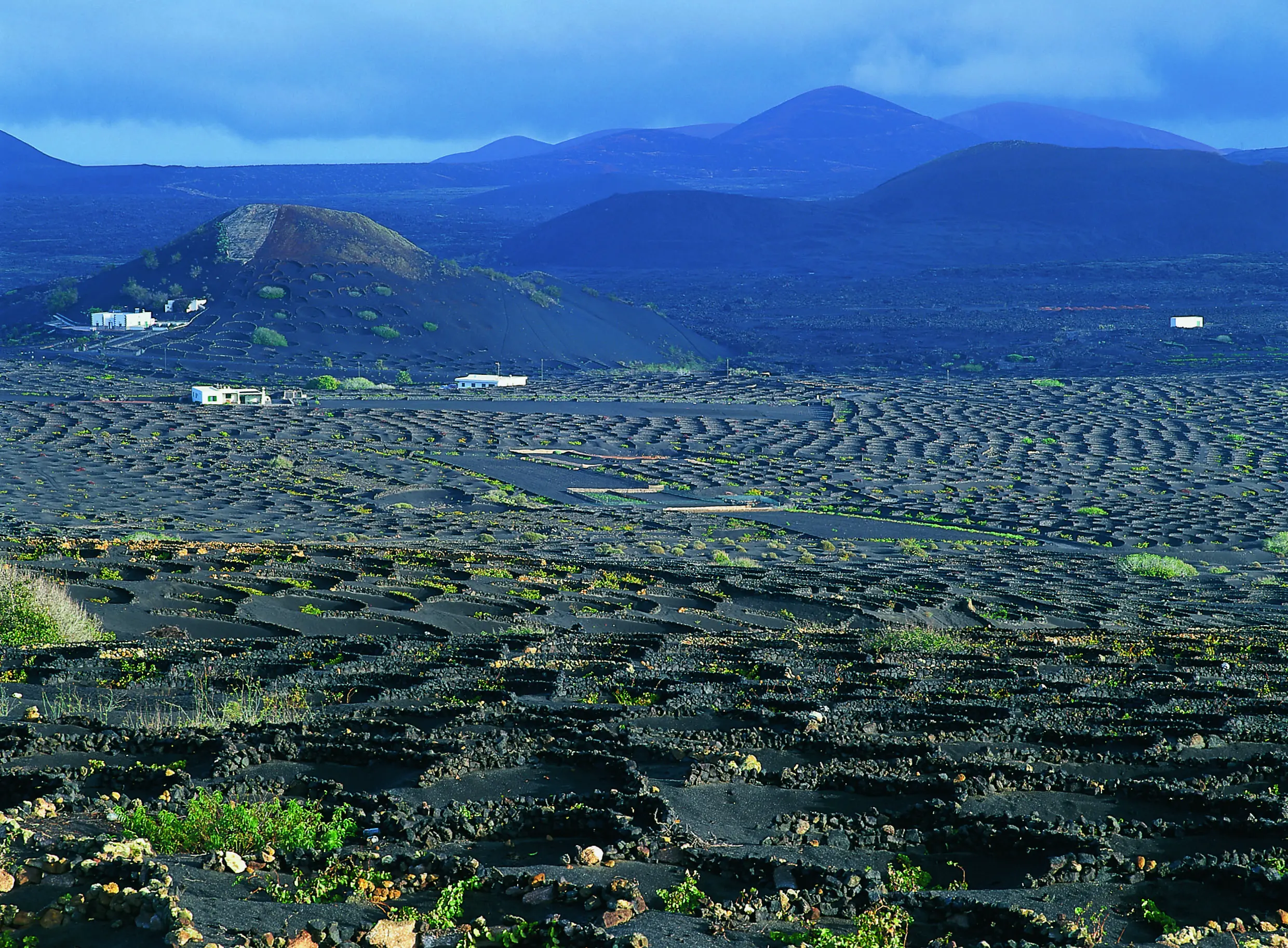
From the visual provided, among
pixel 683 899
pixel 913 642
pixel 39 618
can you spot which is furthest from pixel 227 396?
pixel 683 899

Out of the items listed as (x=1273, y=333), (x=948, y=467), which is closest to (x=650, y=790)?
(x=948, y=467)

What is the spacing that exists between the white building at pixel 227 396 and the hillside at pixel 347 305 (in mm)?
17310

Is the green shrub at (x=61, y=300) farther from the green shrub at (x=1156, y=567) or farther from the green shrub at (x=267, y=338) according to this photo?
the green shrub at (x=1156, y=567)

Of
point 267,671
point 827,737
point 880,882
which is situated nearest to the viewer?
point 880,882

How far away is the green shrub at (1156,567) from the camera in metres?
27.7

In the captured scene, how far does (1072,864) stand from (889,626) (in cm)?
1114

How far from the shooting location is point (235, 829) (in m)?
6.03

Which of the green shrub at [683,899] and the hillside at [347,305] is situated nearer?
the green shrub at [683,899]

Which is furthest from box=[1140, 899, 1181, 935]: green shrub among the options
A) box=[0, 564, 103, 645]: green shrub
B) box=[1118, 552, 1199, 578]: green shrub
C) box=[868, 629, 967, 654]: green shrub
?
box=[1118, 552, 1199, 578]: green shrub

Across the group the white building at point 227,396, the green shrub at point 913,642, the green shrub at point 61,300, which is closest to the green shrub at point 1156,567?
the green shrub at point 913,642

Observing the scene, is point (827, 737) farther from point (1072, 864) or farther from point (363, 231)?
point (363, 231)

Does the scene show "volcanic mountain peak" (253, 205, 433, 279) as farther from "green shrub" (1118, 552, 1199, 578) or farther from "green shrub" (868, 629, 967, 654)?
"green shrub" (868, 629, 967, 654)

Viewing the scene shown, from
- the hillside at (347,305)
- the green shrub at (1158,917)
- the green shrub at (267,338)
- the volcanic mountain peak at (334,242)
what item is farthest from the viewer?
the volcanic mountain peak at (334,242)

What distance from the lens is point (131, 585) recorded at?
1571 centimetres
